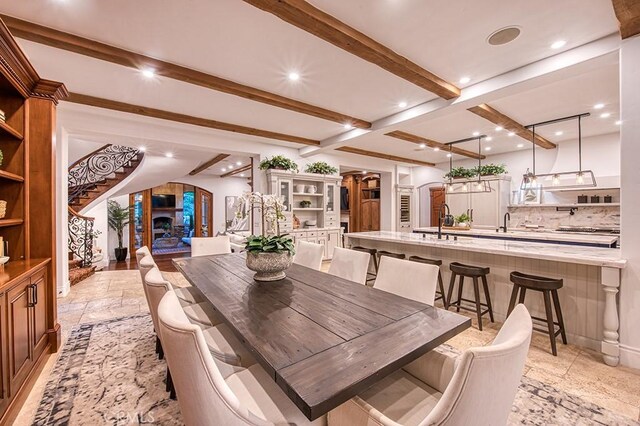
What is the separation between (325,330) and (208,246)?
294 cm

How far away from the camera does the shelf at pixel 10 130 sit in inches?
79.5

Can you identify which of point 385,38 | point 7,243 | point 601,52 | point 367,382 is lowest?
point 367,382

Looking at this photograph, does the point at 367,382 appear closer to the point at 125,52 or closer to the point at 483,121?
the point at 125,52

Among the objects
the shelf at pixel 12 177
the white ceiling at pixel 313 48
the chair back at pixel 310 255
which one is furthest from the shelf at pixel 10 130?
the chair back at pixel 310 255

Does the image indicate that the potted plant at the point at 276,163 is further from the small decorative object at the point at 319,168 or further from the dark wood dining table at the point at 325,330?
the dark wood dining table at the point at 325,330

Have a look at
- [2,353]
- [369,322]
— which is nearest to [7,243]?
[2,353]

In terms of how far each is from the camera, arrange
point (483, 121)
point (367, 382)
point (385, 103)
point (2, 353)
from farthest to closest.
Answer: point (483, 121)
point (385, 103)
point (2, 353)
point (367, 382)

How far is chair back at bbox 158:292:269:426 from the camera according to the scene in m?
0.90

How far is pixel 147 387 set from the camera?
81.5 inches

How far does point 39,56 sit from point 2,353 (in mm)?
2609

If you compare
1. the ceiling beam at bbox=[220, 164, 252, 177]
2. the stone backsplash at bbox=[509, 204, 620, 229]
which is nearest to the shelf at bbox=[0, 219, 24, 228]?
the ceiling beam at bbox=[220, 164, 252, 177]

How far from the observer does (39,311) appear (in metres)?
2.29

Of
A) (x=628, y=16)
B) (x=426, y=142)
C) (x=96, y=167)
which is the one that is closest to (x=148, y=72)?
(x=628, y=16)

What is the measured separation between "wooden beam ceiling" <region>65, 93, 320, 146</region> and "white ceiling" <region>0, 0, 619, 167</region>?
156mm
